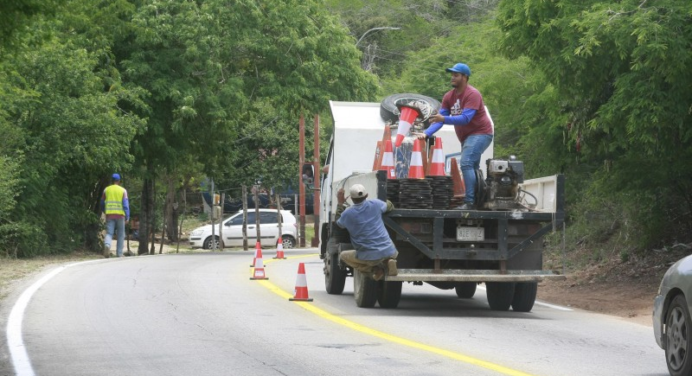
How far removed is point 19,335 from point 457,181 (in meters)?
6.08

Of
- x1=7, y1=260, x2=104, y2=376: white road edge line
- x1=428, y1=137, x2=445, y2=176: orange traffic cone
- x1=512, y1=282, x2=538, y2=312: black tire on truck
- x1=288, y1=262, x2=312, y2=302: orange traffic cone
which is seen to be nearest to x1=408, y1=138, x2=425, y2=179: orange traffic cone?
x1=428, y1=137, x2=445, y2=176: orange traffic cone

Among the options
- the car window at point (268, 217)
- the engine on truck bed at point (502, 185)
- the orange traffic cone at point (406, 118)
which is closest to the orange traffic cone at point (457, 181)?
the engine on truck bed at point (502, 185)

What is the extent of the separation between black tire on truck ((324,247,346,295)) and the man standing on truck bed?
9.50 feet

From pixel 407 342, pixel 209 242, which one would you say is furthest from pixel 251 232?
A: pixel 407 342

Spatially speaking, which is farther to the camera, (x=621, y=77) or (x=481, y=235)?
(x=621, y=77)

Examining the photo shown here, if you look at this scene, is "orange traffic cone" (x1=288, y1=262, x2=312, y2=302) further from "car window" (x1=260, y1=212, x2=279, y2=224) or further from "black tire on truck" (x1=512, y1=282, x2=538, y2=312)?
"car window" (x1=260, y1=212, x2=279, y2=224)

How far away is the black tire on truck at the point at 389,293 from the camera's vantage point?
47.6 feet

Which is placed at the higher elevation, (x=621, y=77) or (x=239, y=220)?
(x=621, y=77)

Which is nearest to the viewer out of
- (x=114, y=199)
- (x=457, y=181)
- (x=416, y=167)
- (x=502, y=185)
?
(x=416, y=167)

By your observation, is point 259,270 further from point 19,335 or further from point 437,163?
point 19,335

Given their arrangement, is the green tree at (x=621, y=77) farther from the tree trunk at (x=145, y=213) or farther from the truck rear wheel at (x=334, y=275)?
the tree trunk at (x=145, y=213)

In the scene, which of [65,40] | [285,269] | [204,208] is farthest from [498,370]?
[204,208]

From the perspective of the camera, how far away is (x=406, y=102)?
639 inches

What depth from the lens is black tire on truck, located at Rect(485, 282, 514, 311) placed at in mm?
14922
